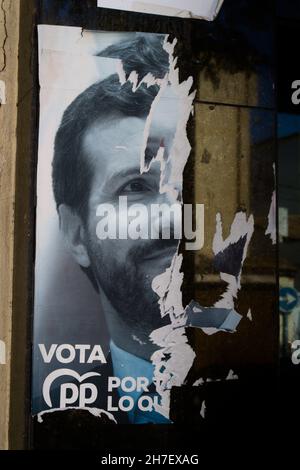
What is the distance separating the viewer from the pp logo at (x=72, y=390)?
3.68 meters

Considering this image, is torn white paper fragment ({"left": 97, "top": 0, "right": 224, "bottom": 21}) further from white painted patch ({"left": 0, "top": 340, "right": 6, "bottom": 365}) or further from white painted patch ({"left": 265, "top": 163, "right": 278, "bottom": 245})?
white painted patch ({"left": 0, "top": 340, "right": 6, "bottom": 365})

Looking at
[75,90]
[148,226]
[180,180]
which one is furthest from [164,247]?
[75,90]

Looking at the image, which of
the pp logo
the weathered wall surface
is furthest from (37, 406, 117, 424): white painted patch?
the weathered wall surface

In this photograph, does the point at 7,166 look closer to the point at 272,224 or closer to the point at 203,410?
the point at 272,224

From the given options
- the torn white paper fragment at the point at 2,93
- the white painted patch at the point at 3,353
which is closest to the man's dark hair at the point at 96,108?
the torn white paper fragment at the point at 2,93

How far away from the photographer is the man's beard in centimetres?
375

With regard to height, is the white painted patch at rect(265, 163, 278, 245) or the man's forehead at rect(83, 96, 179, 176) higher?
the man's forehead at rect(83, 96, 179, 176)

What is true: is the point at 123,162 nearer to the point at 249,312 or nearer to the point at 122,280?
the point at 122,280

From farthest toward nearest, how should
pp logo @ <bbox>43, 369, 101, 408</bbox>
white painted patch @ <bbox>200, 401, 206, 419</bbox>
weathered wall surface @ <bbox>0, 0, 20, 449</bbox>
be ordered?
weathered wall surface @ <bbox>0, 0, 20, 449</bbox> → white painted patch @ <bbox>200, 401, 206, 419</bbox> → pp logo @ <bbox>43, 369, 101, 408</bbox>

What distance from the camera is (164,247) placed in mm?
3793

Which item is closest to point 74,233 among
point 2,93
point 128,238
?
point 128,238

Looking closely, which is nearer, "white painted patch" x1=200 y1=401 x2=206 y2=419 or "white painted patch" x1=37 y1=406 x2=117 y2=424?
"white painted patch" x1=37 y1=406 x2=117 y2=424

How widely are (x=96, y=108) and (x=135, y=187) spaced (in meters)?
0.49

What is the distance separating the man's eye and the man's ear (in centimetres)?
31
